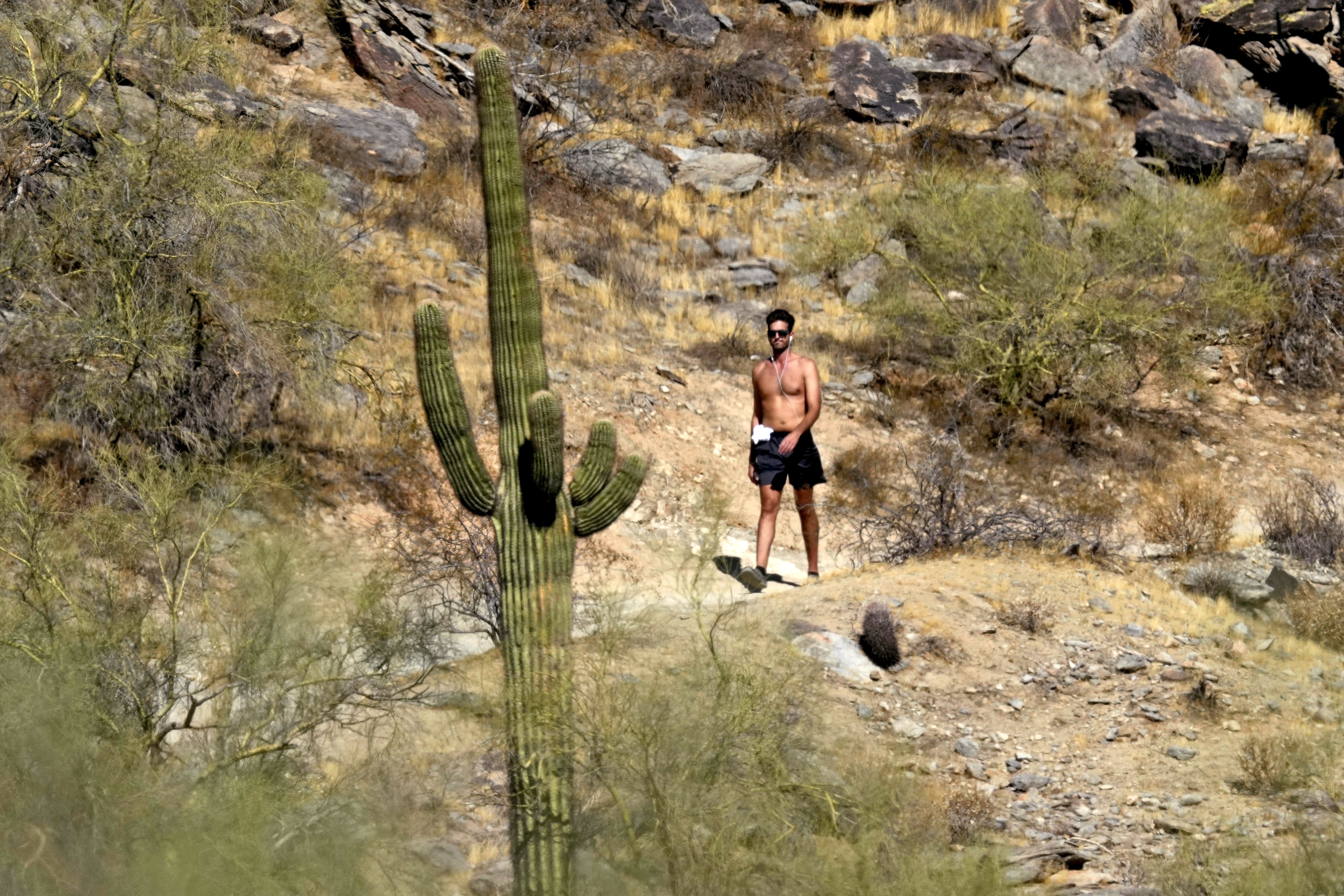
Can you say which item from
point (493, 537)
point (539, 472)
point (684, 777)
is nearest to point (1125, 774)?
point (684, 777)

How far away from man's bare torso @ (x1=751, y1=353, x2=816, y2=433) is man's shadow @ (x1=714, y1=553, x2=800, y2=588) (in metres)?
1.09

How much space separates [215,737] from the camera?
6223mm

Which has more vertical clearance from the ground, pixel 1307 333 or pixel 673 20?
pixel 673 20

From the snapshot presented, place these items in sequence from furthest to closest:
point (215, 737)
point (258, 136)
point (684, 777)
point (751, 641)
→ point (258, 136), point (751, 641), point (215, 737), point (684, 777)

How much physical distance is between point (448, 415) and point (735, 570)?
3.96 meters

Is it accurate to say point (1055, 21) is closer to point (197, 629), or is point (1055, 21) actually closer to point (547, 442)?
point (547, 442)

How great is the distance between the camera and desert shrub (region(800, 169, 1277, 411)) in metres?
14.4

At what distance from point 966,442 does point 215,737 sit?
9.37 m

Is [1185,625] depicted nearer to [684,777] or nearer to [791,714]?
[791,714]

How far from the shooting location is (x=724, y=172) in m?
19.5

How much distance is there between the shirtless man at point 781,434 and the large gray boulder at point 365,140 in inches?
347

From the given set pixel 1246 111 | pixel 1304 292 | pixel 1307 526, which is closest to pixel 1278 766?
pixel 1307 526

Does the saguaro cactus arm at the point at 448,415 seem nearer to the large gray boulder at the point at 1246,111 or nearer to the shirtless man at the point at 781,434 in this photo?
the shirtless man at the point at 781,434

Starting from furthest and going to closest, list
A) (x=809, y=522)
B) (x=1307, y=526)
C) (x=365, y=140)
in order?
(x=365, y=140)
(x=1307, y=526)
(x=809, y=522)
